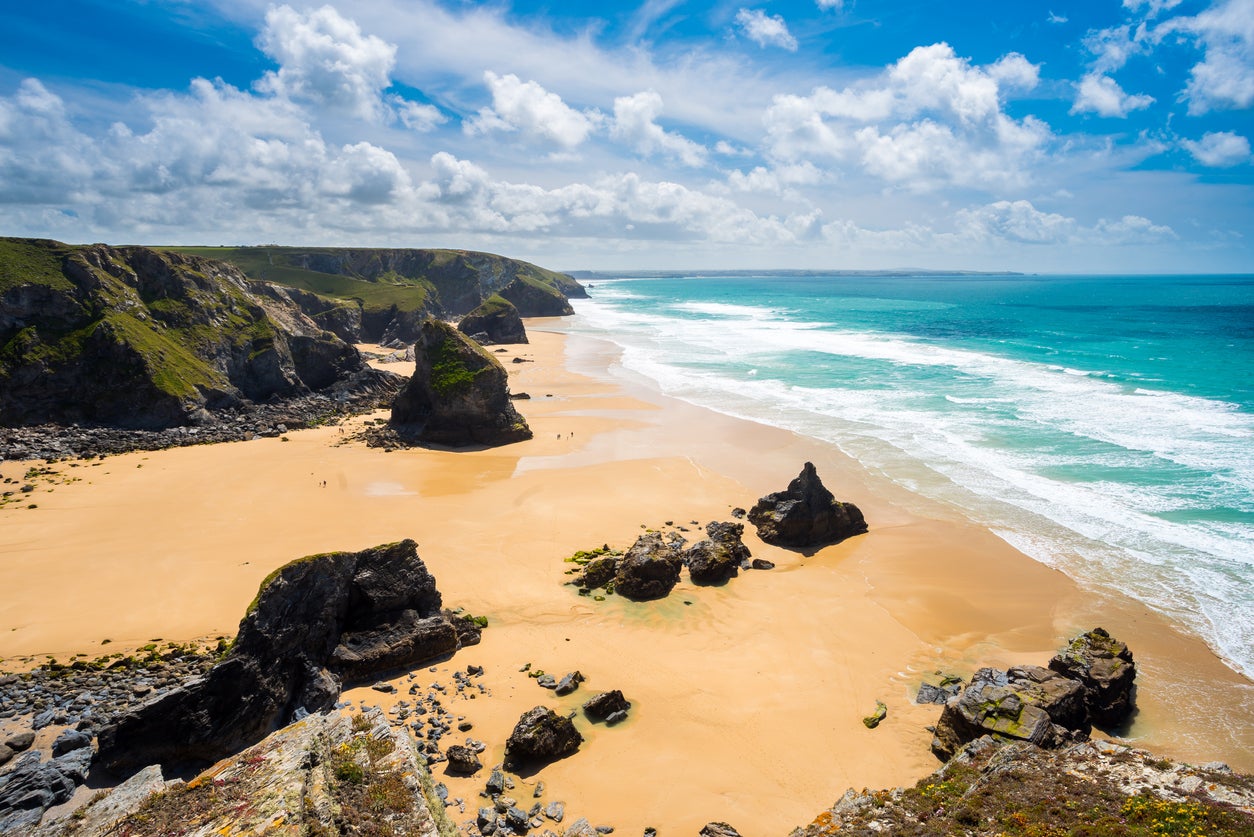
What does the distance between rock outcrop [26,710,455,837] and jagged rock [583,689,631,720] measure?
6.66 metres

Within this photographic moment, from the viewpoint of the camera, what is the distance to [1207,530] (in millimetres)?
28297

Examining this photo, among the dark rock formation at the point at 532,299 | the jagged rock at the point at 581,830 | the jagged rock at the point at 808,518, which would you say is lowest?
the jagged rock at the point at 581,830

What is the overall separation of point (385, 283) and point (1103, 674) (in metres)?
134

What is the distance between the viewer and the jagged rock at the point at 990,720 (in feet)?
48.0

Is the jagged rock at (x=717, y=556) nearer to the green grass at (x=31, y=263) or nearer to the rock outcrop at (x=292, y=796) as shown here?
the rock outcrop at (x=292, y=796)

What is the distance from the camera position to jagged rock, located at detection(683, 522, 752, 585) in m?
24.9

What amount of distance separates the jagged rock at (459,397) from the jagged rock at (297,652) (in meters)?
24.7

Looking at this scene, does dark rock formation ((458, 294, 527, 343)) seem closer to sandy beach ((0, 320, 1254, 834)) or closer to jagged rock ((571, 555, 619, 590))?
sandy beach ((0, 320, 1254, 834))

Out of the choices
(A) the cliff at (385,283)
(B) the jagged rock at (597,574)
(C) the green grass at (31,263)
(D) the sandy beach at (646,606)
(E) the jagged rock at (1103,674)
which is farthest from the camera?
(A) the cliff at (385,283)

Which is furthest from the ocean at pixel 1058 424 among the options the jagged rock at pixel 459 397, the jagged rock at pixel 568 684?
the jagged rock at pixel 568 684

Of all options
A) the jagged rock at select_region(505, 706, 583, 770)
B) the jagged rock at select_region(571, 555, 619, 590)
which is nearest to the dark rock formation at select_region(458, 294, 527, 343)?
the jagged rock at select_region(571, 555, 619, 590)

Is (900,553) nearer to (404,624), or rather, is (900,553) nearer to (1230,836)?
(1230,836)

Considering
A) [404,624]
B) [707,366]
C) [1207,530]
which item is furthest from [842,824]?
[707,366]

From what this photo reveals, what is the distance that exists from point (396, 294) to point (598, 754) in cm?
10907
